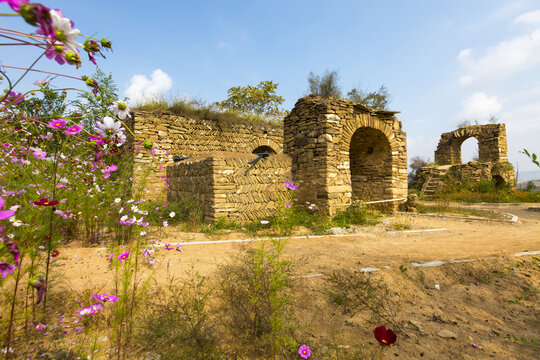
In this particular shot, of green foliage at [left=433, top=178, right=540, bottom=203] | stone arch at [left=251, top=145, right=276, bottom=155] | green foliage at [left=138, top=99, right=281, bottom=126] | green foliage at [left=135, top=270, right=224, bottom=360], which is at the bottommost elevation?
green foliage at [left=135, top=270, right=224, bottom=360]

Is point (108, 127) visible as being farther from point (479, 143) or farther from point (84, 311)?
point (479, 143)

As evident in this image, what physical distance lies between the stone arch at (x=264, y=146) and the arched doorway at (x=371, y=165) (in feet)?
12.9

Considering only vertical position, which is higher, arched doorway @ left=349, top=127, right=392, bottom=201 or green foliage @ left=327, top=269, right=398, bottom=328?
arched doorway @ left=349, top=127, right=392, bottom=201

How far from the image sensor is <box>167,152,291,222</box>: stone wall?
20.5ft

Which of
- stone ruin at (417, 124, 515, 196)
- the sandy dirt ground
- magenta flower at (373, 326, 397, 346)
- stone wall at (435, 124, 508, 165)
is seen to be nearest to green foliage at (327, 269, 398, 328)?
the sandy dirt ground

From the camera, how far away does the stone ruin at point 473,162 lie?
1441 centimetres

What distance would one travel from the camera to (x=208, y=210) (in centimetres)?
640

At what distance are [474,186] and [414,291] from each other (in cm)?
1442

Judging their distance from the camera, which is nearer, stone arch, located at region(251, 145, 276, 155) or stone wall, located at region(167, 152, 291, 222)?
stone wall, located at region(167, 152, 291, 222)

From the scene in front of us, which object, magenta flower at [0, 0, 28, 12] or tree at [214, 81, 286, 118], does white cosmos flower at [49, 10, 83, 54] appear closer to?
magenta flower at [0, 0, 28, 12]

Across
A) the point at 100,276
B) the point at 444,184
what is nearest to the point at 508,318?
the point at 100,276

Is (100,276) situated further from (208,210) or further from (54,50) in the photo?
(208,210)

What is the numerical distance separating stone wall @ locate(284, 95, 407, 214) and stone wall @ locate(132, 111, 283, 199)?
366cm

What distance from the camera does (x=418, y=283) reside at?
3039 mm
